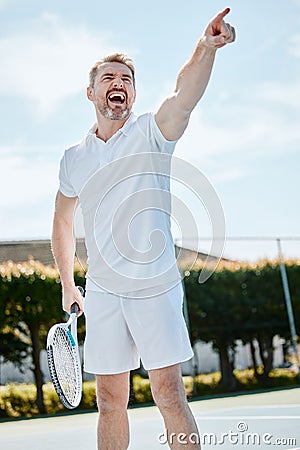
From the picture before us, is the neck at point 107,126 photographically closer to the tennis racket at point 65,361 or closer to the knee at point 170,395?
the tennis racket at point 65,361

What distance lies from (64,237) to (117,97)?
1.92 ft

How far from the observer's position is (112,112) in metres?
2.88

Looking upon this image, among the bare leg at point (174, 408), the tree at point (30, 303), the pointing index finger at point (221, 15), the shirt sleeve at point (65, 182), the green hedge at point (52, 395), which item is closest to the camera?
the pointing index finger at point (221, 15)

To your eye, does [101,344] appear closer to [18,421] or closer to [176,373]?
[176,373]

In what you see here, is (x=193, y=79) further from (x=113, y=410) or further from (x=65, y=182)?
(x=113, y=410)

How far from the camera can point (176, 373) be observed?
263cm

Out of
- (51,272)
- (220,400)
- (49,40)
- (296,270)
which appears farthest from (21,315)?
(296,270)

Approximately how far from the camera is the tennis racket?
281cm

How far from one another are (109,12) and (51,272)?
9.71ft

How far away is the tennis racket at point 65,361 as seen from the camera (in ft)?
9.23

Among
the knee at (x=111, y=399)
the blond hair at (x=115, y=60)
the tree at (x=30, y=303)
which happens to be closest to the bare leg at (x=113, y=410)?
the knee at (x=111, y=399)

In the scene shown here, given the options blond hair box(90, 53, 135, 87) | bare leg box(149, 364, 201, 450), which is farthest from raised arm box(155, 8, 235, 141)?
bare leg box(149, 364, 201, 450)

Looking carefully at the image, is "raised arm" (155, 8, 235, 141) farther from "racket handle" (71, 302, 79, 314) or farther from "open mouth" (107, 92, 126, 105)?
"racket handle" (71, 302, 79, 314)

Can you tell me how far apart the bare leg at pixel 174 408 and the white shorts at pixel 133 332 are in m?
0.04
